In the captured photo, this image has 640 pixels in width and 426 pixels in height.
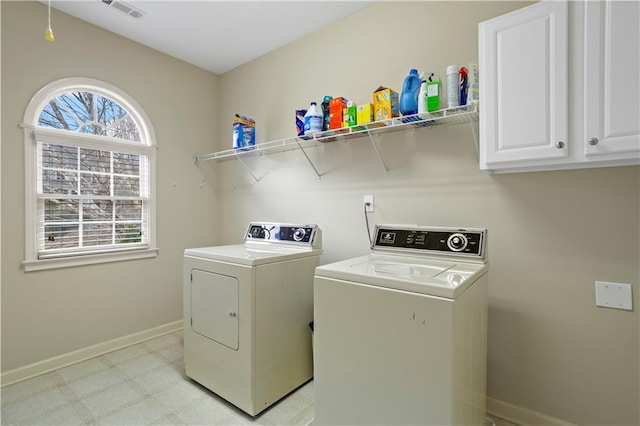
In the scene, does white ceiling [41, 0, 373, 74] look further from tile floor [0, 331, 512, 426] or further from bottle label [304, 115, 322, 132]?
Answer: tile floor [0, 331, 512, 426]

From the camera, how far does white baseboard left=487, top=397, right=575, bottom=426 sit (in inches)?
67.4

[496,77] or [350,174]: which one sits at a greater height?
[496,77]

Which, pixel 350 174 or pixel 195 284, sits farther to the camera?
pixel 350 174

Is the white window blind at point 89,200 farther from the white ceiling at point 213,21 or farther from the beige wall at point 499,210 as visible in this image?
the beige wall at point 499,210

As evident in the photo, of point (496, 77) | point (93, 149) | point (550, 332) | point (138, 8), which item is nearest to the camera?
point (496, 77)

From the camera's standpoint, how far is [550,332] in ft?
5.63

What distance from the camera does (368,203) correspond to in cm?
234

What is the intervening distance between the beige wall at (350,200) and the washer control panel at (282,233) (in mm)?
327

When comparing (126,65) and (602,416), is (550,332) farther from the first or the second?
(126,65)

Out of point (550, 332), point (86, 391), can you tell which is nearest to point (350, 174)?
point (550, 332)

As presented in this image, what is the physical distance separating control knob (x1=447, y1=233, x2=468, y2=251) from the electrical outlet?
2.30ft

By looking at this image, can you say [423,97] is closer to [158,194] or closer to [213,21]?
[213,21]

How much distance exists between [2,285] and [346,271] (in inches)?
96.3

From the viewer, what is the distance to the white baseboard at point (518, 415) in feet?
5.62
